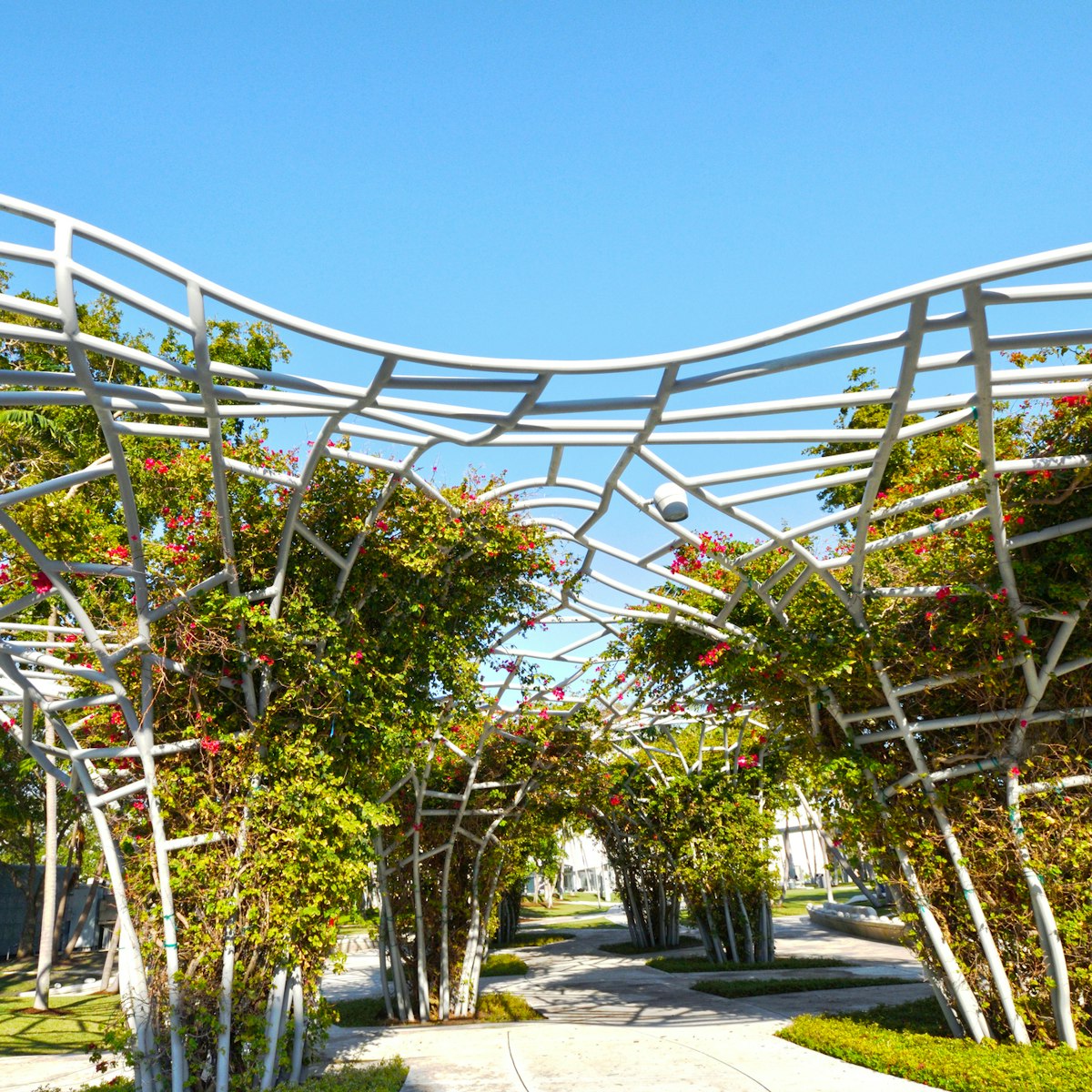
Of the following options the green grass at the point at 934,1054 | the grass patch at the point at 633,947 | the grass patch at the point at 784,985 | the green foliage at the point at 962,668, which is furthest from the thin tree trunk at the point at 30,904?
the green foliage at the point at 962,668

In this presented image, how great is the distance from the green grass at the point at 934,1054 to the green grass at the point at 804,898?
15179 millimetres

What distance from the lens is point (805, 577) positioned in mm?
7234

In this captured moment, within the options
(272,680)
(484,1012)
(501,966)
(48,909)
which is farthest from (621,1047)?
(48,909)

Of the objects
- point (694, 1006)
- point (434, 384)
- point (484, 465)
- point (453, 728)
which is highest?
point (484, 465)

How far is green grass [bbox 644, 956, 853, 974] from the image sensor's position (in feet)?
45.0

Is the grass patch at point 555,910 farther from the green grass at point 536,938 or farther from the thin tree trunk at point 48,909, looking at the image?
the thin tree trunk at point 48,909

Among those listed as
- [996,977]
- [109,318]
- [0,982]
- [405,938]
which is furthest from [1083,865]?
[0,982]

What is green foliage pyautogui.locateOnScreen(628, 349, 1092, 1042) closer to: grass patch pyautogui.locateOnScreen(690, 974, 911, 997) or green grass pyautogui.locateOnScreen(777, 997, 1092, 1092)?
green grass pyautogui.locateOnScreen(777, 997, 1092, 1092)

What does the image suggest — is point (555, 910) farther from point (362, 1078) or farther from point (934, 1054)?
point (934, 1054)

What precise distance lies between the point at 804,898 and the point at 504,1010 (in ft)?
93.8

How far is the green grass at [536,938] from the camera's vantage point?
68.1 ft

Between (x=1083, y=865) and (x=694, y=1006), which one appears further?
(x=694, y=1006)

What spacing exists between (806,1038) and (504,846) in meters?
4.52

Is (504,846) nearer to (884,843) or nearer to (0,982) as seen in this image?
(884,843)
